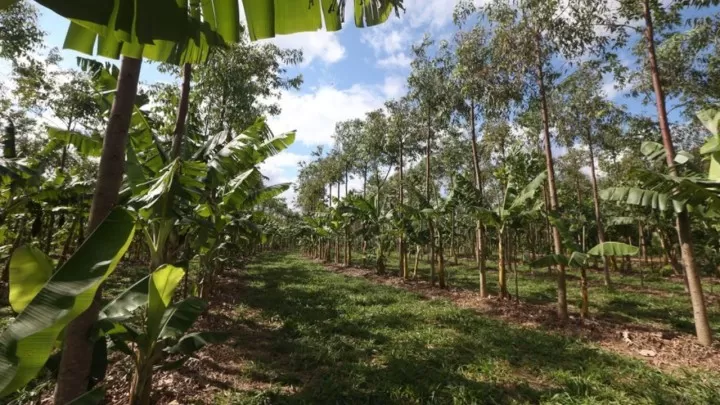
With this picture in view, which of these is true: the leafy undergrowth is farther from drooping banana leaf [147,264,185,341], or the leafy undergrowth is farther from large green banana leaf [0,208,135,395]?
large green banana leaf [0,208,135,395]

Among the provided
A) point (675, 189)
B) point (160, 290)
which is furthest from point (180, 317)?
point (675, 189)

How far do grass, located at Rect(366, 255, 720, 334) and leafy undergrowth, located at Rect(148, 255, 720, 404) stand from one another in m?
4.29

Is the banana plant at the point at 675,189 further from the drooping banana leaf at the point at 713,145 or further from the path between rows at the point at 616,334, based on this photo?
the path between rows at the point at 616,334

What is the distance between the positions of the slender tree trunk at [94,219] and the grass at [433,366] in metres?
3.07

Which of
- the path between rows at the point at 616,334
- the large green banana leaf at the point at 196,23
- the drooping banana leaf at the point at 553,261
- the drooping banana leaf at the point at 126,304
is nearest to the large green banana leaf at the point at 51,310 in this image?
the large green banana leaf at the point at 196,23

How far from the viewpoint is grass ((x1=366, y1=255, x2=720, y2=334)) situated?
35.1 ft

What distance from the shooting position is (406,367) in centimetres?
631

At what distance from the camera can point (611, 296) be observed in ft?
47.3

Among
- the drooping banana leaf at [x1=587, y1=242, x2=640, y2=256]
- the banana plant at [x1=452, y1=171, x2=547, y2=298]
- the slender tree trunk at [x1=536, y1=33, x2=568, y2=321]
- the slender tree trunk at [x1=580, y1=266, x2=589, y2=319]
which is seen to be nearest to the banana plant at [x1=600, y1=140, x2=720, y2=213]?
the drooping banana leaf at [x1=587, y1=242, x2=640, y2=256]

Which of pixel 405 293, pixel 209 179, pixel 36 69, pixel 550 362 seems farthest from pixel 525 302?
pixel 36 69

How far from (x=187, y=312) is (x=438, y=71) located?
13.9m

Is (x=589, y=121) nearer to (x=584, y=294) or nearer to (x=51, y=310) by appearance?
(x=584, y=294)

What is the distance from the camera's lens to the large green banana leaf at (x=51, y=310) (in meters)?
1.66

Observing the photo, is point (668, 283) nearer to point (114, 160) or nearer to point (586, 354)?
point (586, 354)
